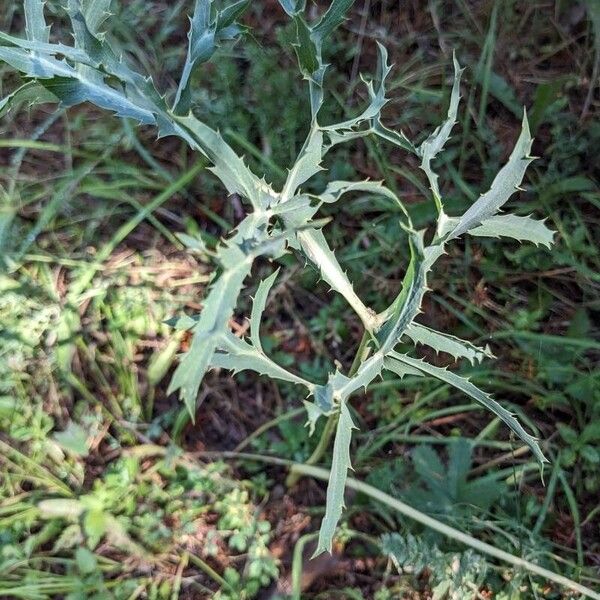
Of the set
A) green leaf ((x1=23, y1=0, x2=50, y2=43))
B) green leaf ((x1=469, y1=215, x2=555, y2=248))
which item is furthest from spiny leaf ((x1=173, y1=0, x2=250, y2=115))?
green leaf ((x1=469, y1=215, x2=555, y2=248))

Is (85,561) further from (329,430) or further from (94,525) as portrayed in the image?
(329,430)

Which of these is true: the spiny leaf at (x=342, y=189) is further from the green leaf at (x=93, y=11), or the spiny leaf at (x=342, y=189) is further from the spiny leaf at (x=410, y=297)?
the green leaf at (x=93, y=11)

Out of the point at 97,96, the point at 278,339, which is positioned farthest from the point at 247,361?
the point at 278,339

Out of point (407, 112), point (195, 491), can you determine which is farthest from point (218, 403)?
point (407, 112)

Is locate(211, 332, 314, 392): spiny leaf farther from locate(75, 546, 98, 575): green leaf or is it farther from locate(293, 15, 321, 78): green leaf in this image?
locate(75, 546, 98, 575): green leaf

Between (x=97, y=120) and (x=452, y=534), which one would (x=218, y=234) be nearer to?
(x=97, y=120)

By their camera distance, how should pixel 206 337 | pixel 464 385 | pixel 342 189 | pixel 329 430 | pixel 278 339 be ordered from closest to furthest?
pixel 206 337 → pixel 342 189 → pixel 464 385 → pixel 329 430 → pixel 278 339
